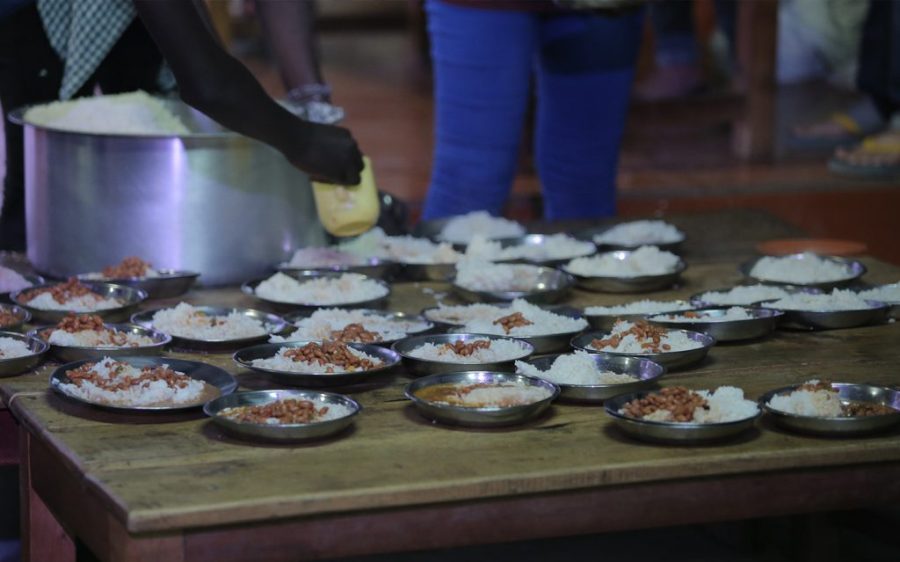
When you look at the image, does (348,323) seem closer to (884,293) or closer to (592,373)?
(592,373)

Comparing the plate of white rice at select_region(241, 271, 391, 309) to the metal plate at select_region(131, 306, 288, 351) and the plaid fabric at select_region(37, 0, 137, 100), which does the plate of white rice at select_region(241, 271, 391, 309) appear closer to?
the metal plate at select_region(131, 306, 288, 351)

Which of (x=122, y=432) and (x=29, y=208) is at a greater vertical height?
(x=29, y=208)

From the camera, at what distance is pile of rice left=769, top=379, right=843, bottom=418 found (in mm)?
→ 1510

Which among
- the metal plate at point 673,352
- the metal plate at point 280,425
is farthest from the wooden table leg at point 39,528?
the metal plate at point 673,352

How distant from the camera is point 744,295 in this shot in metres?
2.11

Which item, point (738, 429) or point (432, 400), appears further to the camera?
point (432, 400)

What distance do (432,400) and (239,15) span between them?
28.8ft

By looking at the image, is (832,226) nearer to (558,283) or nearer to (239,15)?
(558,283)

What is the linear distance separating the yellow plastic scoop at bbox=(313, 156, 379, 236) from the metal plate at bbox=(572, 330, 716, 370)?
2.04 feet

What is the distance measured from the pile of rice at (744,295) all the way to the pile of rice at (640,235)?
1.30ft

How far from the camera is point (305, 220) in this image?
238 cm

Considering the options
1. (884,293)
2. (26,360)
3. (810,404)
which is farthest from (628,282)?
(26,360)

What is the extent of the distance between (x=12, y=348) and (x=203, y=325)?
0.88ft

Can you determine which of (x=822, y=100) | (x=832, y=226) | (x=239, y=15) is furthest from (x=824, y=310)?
(x=239, y=15)
